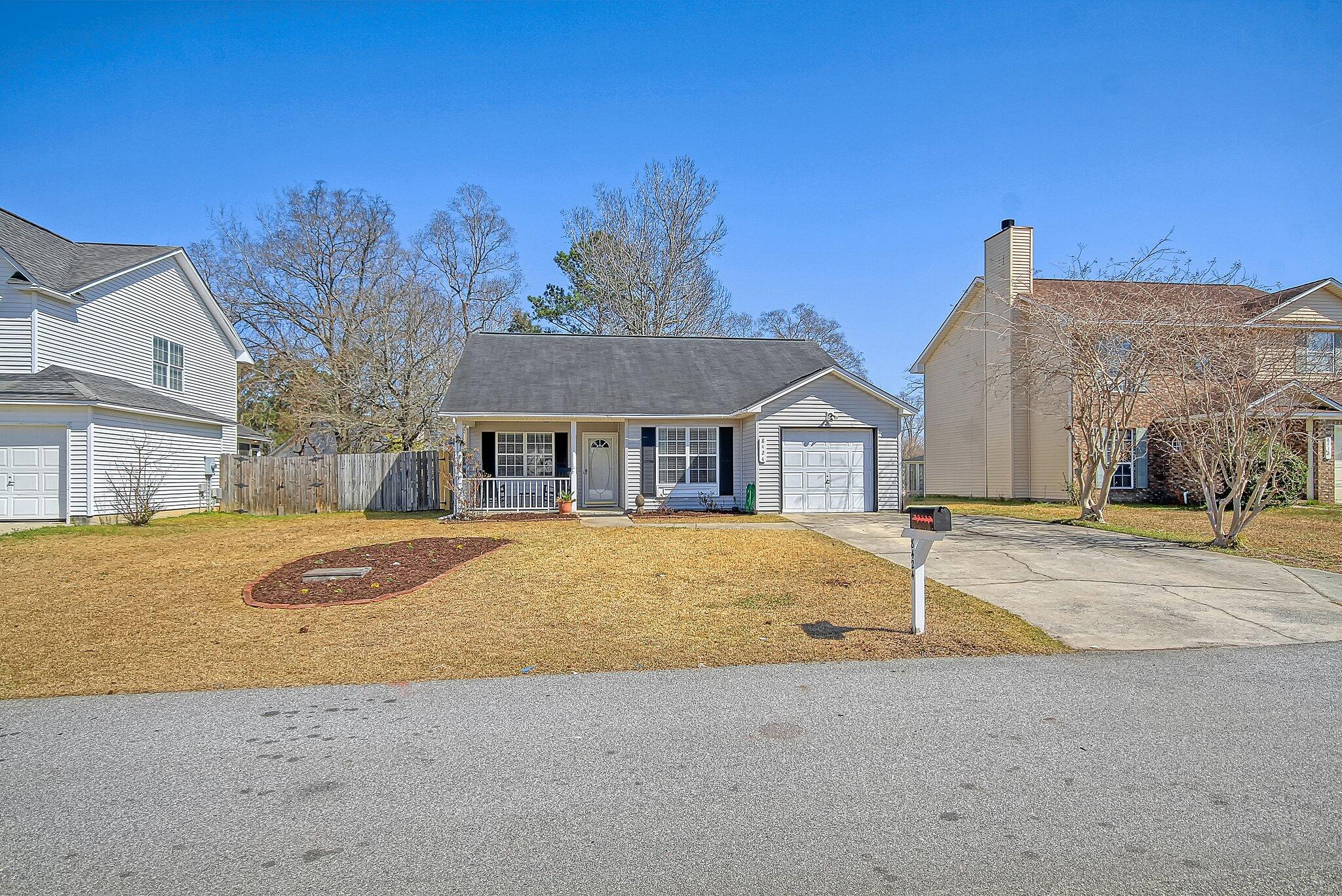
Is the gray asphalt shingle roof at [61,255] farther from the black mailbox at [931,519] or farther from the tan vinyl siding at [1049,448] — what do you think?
the tan vinyl siding at [1049,448]

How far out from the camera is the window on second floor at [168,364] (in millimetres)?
21328

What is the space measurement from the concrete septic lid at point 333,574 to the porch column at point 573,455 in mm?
8914

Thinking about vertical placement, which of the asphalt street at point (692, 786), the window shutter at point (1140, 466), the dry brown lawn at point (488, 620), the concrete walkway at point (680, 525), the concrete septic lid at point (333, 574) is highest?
the window shutter at point (1140, 466)

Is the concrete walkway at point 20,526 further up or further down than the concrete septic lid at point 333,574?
further up

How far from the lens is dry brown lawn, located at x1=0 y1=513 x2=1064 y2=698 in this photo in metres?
6.14

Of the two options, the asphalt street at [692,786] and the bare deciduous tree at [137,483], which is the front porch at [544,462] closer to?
the bare deciduous tree at [137,483]

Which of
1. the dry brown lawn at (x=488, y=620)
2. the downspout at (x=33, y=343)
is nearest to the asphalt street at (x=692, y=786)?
the dry brown lawn at (x=488, y=620)

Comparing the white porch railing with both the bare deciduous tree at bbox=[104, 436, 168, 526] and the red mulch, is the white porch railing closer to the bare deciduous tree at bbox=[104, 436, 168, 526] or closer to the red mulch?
the red mulch

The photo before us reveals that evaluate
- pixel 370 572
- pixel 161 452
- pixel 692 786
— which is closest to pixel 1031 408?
pixel 370 572

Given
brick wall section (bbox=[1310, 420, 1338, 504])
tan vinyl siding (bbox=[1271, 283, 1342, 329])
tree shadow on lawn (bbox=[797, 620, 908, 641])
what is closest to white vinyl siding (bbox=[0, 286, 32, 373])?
tree shadow on lawn (bbox=[797, 620, 908, 641])

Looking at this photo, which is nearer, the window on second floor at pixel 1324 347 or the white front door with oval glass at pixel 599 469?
the white front door with oval glass at pixel 599 469

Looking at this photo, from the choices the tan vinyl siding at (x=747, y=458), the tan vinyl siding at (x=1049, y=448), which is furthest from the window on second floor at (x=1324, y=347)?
the tan vinyl siding at (x=747, y=458)

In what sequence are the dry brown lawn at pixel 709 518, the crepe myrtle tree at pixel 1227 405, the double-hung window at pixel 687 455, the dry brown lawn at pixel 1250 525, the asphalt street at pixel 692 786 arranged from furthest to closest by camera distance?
1. the double-hung window at pixel 687 455
2. the dry brown lawn at pixel 709 518
3. the crepe myrtle tree at pixel 1227 405
4. the dry brown lawn at pixel 1250 525
5. the asphalt street at pixel 692 786

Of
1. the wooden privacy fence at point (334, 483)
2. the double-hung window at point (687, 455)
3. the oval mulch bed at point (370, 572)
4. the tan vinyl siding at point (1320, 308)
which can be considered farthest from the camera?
the tan vinyl siding at point (1320, 308)
